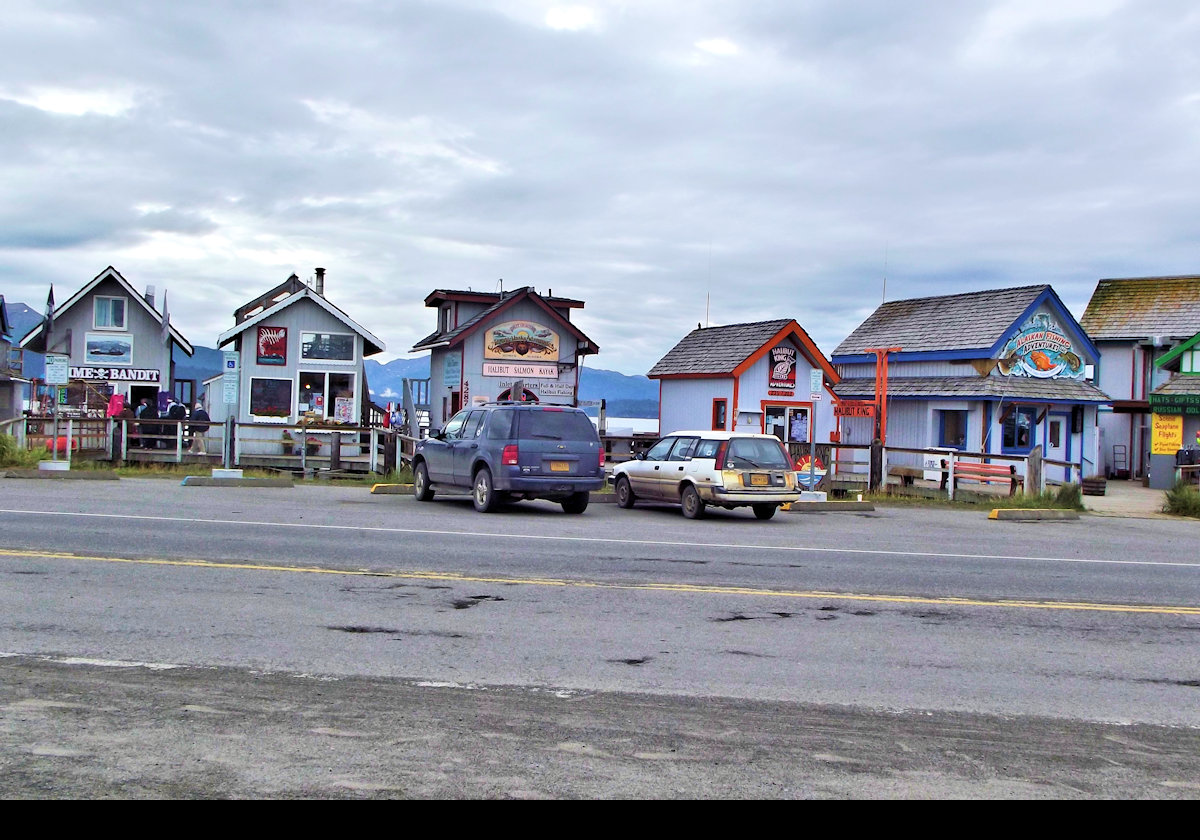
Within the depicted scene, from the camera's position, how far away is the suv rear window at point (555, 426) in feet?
60.5

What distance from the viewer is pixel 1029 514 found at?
2134 centimetres

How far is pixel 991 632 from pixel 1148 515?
56.0 ft

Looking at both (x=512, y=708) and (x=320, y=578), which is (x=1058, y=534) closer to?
(x=320, y=578)

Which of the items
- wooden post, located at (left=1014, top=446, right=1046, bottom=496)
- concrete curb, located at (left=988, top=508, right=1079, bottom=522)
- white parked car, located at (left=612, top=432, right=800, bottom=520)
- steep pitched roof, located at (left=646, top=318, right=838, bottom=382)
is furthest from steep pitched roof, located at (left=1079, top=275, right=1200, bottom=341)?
white parked car, located at (left=612, top=432, right=800, bottom=520)

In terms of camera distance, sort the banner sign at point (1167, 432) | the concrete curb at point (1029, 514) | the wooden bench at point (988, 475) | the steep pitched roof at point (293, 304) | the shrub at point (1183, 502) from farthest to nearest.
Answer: the steep pitched roof at point (293, 304) → the banner sign at point (1167, 432) → the wooden bench at point (988, 475) → the shrub at point (1183, 502) → the concrete curb at point (1029, 514)

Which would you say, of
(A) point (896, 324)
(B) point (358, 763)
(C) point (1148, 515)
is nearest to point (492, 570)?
(B) point (358, 763)

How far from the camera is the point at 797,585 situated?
1100 cm

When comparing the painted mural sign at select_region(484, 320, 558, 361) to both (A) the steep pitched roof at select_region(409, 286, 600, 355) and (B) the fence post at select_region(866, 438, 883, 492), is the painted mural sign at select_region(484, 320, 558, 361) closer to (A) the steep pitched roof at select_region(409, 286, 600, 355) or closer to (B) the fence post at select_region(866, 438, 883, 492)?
(A) the steep pitched roof at select_region(409, 286, 600, 355)

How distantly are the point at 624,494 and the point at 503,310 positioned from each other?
1705 cm

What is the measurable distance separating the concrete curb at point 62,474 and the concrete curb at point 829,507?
47.4 feet

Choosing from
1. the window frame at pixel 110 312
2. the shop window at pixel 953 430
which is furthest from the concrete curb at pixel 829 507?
the window frame at pixel 110 312

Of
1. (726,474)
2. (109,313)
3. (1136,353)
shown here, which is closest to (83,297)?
(109,313)

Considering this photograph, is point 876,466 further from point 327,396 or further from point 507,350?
point 327,396

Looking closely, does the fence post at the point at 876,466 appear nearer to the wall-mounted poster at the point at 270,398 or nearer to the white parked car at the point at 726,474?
the white parked car at the point at 726,474
